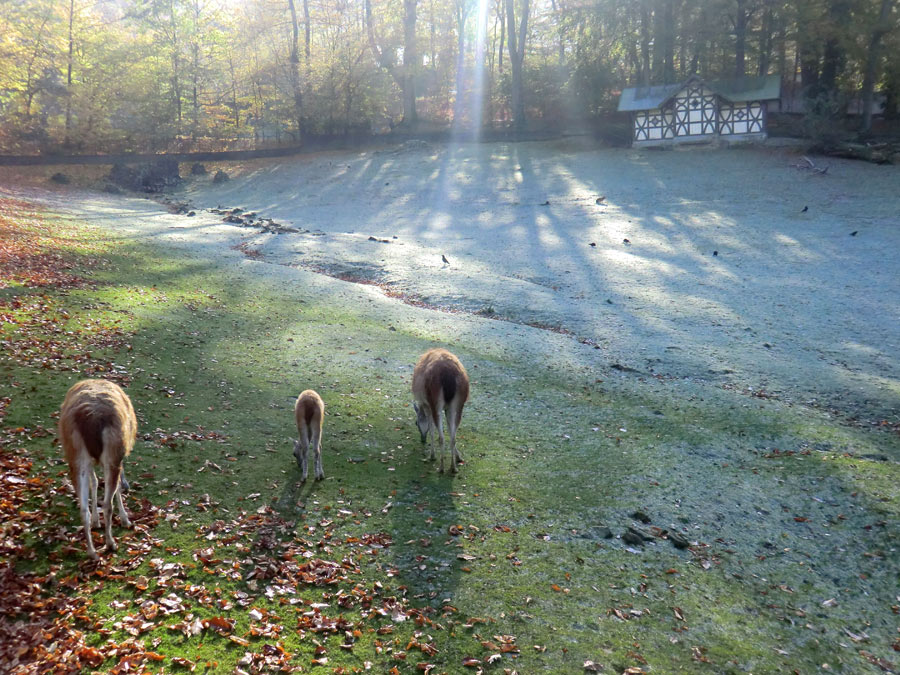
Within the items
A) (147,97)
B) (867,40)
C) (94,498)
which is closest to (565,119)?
(867,40)

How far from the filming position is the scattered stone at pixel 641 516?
820cm

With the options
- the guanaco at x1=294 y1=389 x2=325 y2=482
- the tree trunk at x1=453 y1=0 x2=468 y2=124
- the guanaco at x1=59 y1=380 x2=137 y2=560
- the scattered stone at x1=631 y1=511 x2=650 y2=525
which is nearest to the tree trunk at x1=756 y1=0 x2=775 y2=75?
the tree trunk at x1=453 y1=0 x2=468 y2=124

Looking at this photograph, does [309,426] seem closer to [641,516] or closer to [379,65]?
[641,516]

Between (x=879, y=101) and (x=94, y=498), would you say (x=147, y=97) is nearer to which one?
(x=94, y=498)

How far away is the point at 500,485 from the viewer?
881 centimetres

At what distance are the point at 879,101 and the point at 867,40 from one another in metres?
9.48

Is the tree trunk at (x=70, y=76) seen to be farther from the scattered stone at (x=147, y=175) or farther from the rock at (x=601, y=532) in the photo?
the rock at (x=601, y=532)

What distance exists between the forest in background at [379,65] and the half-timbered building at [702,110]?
3178 millimetres

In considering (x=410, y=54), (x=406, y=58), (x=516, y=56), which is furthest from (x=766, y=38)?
(x=406, y=58)

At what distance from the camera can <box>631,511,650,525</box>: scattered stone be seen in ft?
26.9

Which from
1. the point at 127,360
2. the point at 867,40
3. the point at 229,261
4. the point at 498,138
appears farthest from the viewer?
the point at 498,138

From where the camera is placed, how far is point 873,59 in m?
45.6

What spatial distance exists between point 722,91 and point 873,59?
1026 centimetres

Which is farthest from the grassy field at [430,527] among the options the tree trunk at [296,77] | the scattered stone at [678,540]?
the tree trunk at [296,77]
